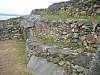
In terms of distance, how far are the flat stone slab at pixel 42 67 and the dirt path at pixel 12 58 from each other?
1.24 feet

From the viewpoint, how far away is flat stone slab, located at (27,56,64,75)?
9077 millimetres

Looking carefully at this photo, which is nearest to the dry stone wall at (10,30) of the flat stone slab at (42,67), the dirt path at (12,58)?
the dirt path at (12,58)

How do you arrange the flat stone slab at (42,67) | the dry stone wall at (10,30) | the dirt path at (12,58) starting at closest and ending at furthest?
the flat stone slab at (42,67), the dirt path at (12,58), the dry stone wall at (10,30)

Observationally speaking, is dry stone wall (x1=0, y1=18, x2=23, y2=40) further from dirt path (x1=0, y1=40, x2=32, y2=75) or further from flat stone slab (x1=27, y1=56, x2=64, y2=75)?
flat stone slab (x1=27, y1=56, x2=64, y2=75)

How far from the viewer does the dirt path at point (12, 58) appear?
35.5 ft

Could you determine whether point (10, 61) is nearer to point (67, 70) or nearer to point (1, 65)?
point (1, 65)

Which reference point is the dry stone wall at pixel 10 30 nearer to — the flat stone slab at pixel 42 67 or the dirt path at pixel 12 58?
the dirt path at pixel 12 58

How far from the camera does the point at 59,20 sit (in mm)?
10273

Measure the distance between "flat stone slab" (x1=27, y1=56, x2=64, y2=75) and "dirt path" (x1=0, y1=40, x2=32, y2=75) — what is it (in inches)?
14.9

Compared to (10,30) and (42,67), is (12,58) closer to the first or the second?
(42,67)

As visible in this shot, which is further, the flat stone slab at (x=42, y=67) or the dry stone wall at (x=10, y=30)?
the dry stone wall at (x=10, y=30)

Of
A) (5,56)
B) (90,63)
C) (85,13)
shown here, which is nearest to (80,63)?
(90,63)

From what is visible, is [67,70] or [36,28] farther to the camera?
[36,28]

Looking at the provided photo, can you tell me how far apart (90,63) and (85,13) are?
250cm
